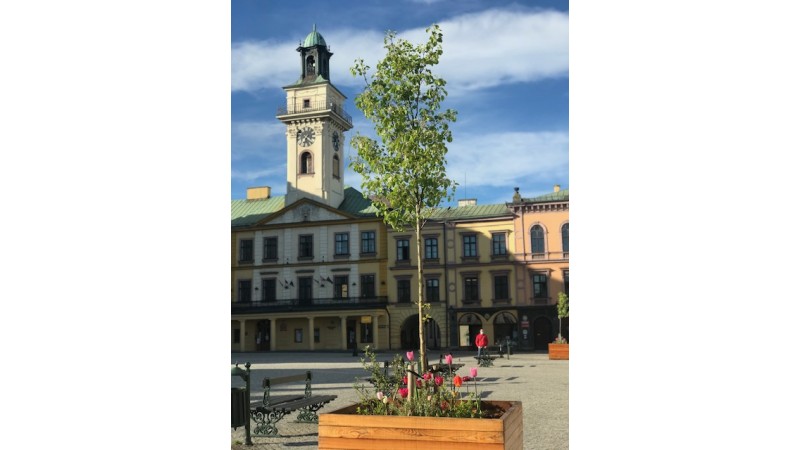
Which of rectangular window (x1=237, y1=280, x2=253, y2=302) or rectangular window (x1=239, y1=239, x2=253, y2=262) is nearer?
rectangular window (x1=237, y1=280, x2=253, y2=302)

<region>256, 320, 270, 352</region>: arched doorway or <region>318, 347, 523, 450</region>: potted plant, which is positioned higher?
<region>318, 347, 523, 450</region>: potted plant

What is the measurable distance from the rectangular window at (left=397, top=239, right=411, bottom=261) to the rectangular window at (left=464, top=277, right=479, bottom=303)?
342 cm

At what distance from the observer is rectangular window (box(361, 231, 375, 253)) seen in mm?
39431

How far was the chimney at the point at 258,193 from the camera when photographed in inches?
1780

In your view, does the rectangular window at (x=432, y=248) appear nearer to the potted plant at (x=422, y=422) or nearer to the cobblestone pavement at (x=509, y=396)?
the cobblestone pavement at (x=509, y=396)

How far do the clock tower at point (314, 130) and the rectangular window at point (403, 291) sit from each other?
255 inches

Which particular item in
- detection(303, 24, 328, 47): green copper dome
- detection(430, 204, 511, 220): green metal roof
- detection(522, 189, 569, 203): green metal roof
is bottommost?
detection(430, 204, 511, 220): green metal roof

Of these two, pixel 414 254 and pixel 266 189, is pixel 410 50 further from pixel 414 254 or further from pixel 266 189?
pixel 266 189

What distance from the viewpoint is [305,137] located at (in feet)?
141

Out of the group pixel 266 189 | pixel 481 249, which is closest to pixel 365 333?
pixel 481 249

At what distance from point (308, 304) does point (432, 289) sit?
22.5 ft

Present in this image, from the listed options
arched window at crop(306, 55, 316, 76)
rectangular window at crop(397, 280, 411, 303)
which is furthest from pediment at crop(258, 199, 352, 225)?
arched window at crop(306, 55, 316, 76)

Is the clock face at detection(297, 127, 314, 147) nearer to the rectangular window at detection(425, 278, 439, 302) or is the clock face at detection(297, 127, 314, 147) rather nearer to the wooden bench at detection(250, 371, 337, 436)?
the rectangular window at detection(425, 278, 439, 302)

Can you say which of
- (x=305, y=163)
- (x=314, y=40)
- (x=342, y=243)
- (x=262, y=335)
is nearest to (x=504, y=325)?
(x=342, y=243)
